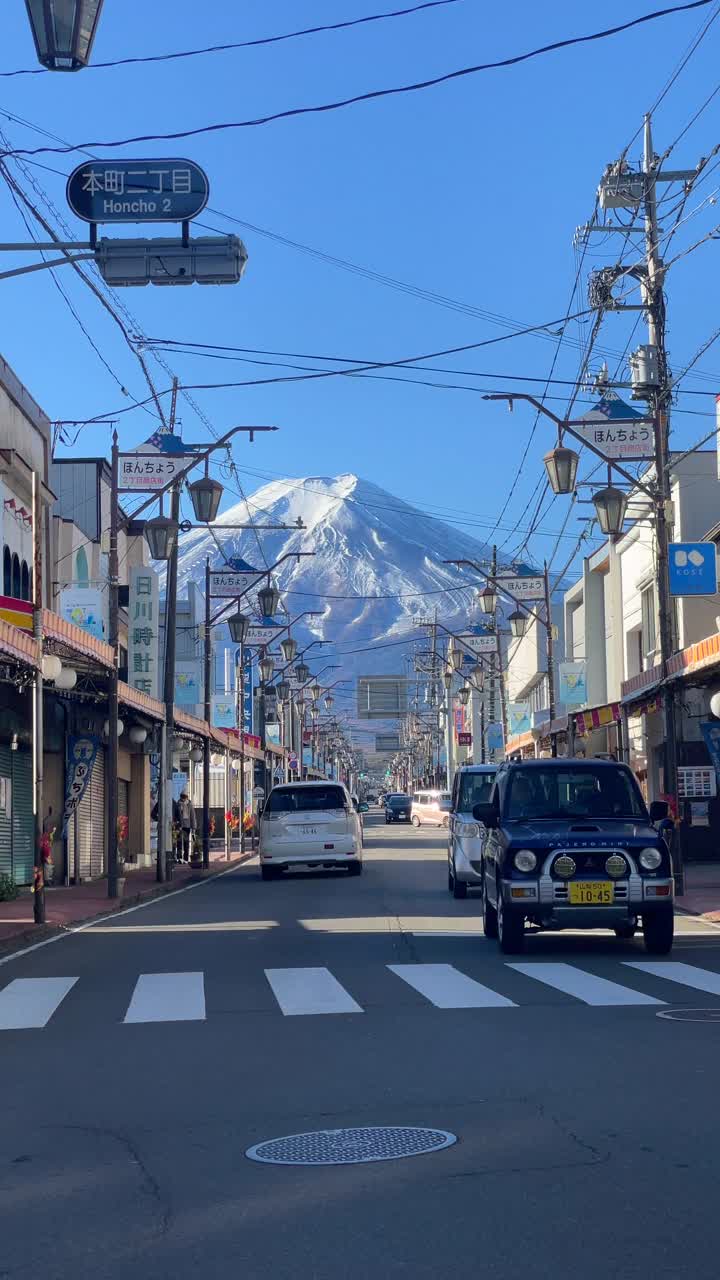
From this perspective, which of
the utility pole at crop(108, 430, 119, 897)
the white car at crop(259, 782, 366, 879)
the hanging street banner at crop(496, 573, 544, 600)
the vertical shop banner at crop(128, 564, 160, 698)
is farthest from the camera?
the vertical shop banner at crop(128, 564, 160, 698)

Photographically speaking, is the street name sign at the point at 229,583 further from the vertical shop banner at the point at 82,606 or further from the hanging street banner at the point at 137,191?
the hanging street banner at the point at 137,191

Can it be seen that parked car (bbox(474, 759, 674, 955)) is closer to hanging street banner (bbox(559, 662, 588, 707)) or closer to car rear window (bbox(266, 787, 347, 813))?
car rear window (bbox(266, 787, 347, 813))

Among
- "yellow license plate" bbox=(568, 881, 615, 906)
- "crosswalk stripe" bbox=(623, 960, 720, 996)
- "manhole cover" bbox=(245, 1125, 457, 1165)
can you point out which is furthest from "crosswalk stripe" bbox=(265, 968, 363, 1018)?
"manhole cover" bbox=(245, 1125, 457, 1165)

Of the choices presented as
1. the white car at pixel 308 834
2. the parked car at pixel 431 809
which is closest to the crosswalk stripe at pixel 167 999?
the white car at pixel 308 834

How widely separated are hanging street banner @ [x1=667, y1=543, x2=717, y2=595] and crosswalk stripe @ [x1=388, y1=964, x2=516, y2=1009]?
14.6 m

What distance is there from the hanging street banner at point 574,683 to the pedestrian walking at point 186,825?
1482 centimetres

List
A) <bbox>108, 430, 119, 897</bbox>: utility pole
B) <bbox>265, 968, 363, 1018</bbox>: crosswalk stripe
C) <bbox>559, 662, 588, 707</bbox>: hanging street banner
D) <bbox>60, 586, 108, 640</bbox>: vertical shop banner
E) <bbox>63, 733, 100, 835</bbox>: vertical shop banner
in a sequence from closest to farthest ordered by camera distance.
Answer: <bbox>265, 968, 363, 1018</bbox>: crosswalk stripe → <bbox>108, 430, 119, 897</bbox>: utility pole → <bbox>63, 733, 100, 835</bbox>: vertical shop banner → <bbox>60, 586, 108, 640</bbox>: vertical shop banner → <bbox>559, 662, 588, 707</bbox>: hanging street banner

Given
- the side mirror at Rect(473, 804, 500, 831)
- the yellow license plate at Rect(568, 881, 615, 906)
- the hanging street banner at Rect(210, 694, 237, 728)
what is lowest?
the yellow license plate at Rect(568, 881, 615, 906)

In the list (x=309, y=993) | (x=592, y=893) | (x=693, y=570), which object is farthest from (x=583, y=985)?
(x=693, y=570)

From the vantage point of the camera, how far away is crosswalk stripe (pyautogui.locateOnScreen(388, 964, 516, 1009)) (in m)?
11.0

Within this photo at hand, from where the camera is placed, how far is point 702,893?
81.3ft

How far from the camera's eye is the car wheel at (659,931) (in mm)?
14445

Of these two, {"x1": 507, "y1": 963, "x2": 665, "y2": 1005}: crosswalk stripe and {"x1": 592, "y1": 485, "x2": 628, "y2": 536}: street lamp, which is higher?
{"x1": 592, "y1": 485, "x2": 628, "y2": 536}: street lamp

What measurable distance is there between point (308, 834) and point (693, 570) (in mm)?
10410
